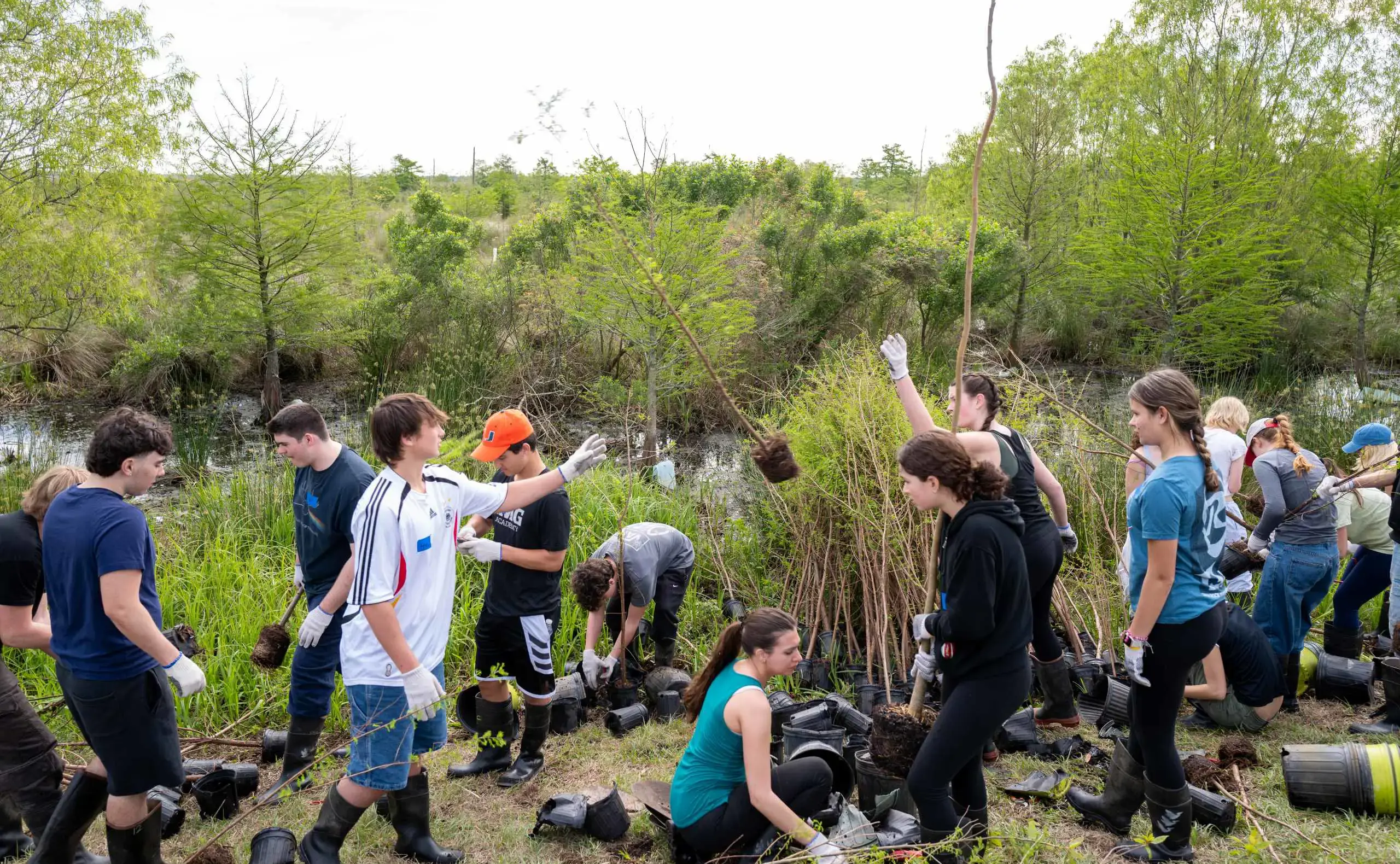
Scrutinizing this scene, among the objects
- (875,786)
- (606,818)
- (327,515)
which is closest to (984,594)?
(875,786)

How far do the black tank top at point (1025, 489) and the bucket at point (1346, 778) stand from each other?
4.40 feet

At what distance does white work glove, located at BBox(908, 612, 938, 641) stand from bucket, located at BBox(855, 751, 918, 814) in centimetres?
65

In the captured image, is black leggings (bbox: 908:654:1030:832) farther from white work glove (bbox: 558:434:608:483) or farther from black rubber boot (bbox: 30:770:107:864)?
black rubber boot (bbox: 30:770:107:864)

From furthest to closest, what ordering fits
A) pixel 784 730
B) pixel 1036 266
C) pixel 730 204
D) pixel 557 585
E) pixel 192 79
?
pixel 1036 266, pixel 730 204, pixel 192 79, pixel 557 585, pixel 784 730

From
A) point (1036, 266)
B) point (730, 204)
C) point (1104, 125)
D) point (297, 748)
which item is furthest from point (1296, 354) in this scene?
point (297, 748)

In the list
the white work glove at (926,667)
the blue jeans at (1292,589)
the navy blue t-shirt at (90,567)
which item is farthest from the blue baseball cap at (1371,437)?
the navy blue t-shirt at (90,567)

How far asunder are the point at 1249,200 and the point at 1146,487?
1520 centimetres

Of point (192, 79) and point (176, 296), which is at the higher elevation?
point (192, 79)

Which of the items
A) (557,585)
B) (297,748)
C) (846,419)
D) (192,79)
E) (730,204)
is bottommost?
(297,748)

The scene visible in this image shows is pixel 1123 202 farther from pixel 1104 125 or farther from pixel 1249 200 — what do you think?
pixel 1104 125

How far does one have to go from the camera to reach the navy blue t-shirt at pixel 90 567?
264 cm

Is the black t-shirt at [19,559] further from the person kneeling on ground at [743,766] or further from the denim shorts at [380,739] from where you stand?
the person kneeling on ground at [743,766]

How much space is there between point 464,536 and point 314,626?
0.68 m

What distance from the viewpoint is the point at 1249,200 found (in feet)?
49.3
